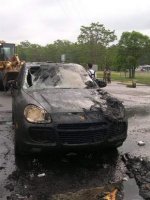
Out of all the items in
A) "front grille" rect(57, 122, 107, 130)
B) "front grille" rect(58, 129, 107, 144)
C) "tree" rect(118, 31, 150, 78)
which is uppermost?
"tree" rect(118, 31, 150, 78)

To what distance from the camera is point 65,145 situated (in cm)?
Result: 621

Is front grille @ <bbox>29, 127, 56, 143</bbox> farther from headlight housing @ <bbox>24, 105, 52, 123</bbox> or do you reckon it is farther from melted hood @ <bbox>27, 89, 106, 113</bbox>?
melted hood @ <bbox>27, 89, 106, 113</bbox>

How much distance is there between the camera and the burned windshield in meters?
7.89

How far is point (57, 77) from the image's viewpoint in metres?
8.19

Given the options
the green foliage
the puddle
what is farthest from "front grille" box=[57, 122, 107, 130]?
the green foliage

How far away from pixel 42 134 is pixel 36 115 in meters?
0.33

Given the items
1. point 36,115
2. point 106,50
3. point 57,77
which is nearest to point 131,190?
point 36,115

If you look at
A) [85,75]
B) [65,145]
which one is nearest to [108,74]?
[85,75]

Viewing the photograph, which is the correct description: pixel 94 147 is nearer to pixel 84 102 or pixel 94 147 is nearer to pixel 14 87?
pixel 84 102

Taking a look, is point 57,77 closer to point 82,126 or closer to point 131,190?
point 82,126

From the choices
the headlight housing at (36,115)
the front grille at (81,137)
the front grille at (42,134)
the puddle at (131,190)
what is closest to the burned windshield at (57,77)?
the headlight housing at (36,115)

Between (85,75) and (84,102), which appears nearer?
(84,102)

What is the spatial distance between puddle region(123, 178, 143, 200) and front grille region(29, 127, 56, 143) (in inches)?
50.1

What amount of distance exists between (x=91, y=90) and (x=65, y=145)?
5.96ft
